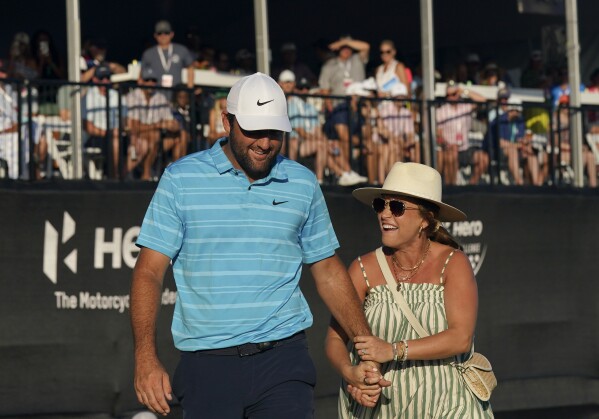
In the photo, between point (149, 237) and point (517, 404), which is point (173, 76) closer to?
point (517, 404)

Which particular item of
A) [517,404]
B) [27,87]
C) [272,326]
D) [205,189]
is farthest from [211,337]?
[517,404]

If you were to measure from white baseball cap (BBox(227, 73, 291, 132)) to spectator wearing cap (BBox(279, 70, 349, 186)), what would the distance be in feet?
23.4

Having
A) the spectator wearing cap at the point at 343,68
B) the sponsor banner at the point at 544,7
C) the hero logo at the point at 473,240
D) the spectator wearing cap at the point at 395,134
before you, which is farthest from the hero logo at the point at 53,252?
the sponsor banner at the point at 544,7

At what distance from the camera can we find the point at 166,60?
A: 1370 cm

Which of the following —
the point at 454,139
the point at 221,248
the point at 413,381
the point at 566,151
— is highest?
the point at 454,139

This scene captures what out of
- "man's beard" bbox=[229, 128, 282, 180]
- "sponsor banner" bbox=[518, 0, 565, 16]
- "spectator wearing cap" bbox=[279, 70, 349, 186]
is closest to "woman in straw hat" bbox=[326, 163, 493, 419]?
"man's beard" bbox=[229, 128, 282, 180]

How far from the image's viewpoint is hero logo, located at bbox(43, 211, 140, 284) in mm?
10898

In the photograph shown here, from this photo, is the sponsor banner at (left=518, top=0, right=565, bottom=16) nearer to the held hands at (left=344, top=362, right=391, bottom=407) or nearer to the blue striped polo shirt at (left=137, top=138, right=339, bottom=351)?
the held hands at (left=344, top=362, right=391, bottom=407)

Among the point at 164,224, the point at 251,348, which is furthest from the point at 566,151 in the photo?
the point at 164,224

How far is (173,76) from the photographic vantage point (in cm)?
1365

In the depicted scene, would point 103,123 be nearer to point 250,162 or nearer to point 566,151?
point 566,151

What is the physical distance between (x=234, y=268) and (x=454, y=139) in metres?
9.04

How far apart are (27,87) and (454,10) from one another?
9.48 meters

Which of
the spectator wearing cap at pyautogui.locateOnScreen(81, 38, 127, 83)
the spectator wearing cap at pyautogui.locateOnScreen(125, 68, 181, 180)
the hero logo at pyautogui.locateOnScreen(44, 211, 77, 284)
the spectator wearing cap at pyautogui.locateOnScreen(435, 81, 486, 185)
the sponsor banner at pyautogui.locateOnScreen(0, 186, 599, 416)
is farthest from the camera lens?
the spectator wearing cap at pyautogui.locateOnScreen(435, 81, 486, 185)
